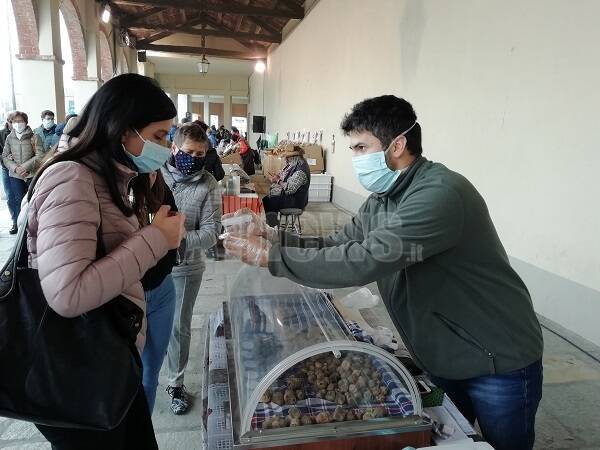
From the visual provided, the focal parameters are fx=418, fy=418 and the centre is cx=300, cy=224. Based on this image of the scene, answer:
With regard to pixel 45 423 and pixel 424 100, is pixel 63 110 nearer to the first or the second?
pixel 424 100

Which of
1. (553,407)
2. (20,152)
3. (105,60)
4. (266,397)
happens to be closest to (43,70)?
(20,152)

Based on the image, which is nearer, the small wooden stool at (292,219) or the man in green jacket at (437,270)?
the man in green jacket at (437,270)

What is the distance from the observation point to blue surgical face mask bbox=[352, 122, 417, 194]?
4.46 ft

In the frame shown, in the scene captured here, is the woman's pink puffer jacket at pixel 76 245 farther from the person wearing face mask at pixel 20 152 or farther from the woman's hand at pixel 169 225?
the person wearing face mask at pixel 20 152

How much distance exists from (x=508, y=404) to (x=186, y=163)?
1.83 meters

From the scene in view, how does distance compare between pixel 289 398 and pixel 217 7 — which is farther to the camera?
pixel 217 7

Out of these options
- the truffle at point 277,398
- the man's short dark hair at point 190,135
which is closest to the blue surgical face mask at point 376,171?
the truffle at point 277,398

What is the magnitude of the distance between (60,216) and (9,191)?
19.2 ft

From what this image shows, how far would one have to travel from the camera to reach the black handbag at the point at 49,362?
3.29 feet

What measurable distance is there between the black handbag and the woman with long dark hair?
0.04 meters

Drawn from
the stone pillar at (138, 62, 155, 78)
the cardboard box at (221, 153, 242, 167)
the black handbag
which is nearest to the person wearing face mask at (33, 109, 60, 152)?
the cardboard box at (221, 153, 242, 167)

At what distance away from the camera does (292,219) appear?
6250mm

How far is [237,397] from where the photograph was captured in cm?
125

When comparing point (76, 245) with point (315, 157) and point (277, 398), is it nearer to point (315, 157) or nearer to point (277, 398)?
point (277, 398)
